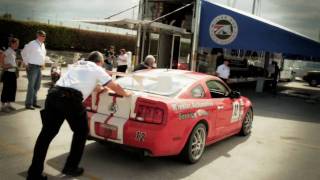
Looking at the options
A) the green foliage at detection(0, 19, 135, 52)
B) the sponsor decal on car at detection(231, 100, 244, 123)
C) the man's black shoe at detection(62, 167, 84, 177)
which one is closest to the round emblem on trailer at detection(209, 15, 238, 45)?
the sponsor decal on car at detection(231, 100, 244, 123)

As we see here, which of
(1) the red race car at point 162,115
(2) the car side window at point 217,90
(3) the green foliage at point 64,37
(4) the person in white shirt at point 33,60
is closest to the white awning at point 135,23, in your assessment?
(4) the person in white shirt at point 33,60

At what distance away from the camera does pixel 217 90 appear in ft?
24.4

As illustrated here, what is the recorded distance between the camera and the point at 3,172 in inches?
188

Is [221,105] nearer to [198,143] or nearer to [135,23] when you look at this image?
[198,143]

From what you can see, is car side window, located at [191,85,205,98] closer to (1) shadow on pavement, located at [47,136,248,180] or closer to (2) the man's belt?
(1) shadow on pavement, located at [47,136,248,180]

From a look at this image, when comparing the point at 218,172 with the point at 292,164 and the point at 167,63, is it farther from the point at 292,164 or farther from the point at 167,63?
the point at 167,63

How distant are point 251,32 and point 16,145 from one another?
39.7 feet

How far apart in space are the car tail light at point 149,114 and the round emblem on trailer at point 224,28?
11.6 metres

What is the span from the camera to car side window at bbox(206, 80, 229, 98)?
23.3 ft

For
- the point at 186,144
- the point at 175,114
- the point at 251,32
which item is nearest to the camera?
the point at 175,114

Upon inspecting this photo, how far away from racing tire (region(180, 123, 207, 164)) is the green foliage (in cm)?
1894

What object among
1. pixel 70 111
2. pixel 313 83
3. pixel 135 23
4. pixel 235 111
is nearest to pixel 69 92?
pixel 70 111

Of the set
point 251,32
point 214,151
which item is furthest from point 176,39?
point 214,151

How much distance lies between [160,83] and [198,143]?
1087 mm
